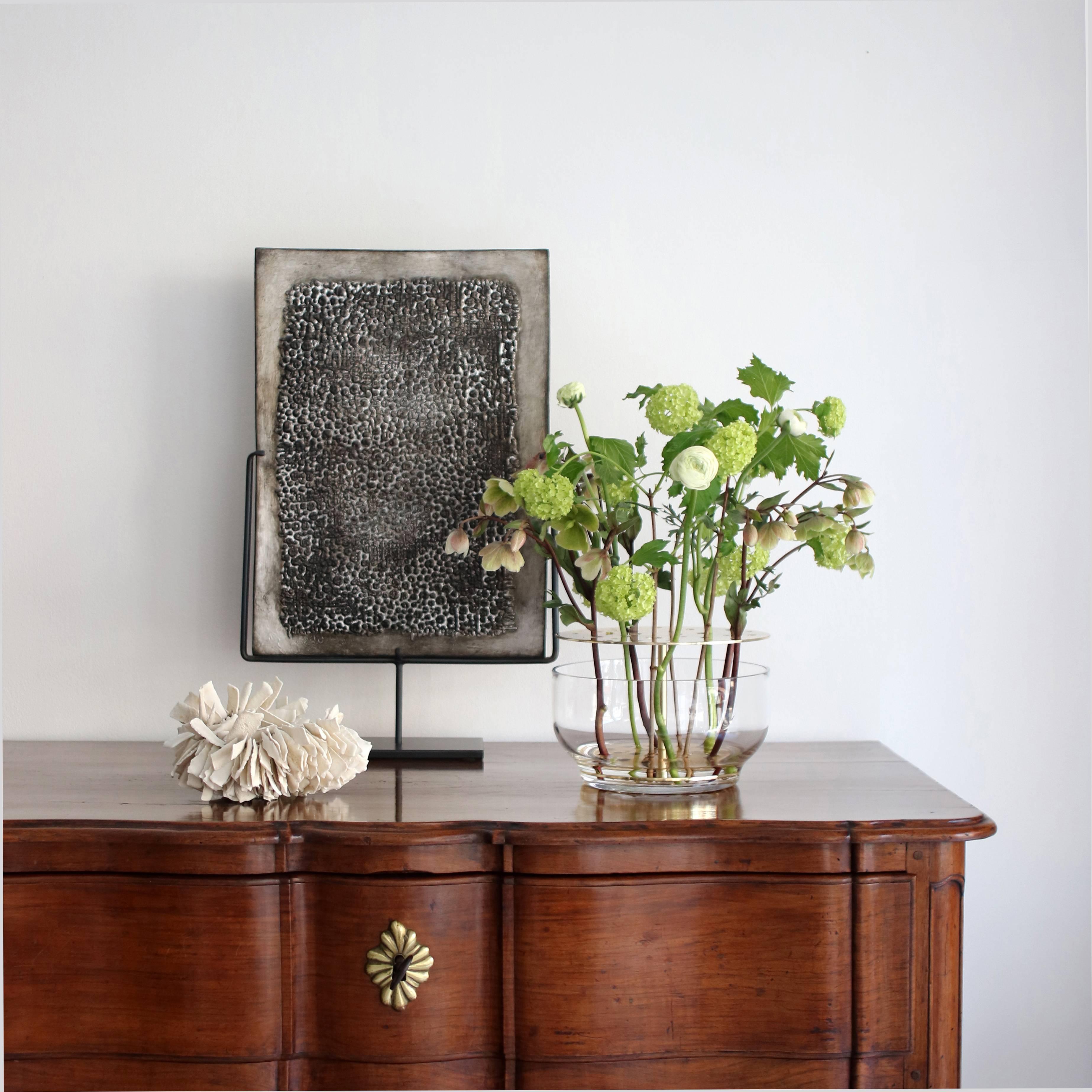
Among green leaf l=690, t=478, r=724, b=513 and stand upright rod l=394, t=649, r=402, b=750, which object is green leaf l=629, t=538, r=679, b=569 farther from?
stand upright rod l=394, t=649, r=402, b=750

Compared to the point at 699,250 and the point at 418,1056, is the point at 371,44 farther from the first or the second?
the point at 418,1056

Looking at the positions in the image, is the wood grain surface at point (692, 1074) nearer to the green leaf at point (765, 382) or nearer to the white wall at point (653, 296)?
the white wall at point (653, 296)

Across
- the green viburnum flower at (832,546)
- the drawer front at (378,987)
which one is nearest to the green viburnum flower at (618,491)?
the green viburnum flower at (832,546)

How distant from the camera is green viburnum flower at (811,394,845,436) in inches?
48.5

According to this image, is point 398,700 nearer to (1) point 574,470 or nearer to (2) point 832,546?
(1) point 574,470

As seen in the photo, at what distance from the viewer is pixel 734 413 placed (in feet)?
4.13

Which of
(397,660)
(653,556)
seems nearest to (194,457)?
(397,660)

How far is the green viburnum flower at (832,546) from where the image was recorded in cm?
126

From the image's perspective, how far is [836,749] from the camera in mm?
1521

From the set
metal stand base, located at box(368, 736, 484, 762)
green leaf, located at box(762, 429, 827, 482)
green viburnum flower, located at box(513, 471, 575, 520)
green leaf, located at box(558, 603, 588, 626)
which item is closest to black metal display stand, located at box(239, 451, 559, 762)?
metal stand base, located at box(368, 736, 484, 762)

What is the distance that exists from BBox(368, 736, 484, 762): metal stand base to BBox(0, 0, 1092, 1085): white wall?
0.11 meters

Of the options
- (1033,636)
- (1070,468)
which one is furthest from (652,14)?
(1033,636)

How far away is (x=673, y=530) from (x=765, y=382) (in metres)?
0.23

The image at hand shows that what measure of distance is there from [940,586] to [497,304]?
85 centimetres
